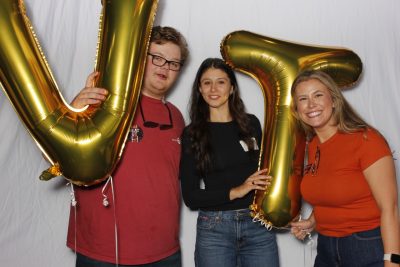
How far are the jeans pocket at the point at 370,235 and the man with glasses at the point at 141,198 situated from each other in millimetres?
586

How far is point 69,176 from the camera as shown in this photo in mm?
1259

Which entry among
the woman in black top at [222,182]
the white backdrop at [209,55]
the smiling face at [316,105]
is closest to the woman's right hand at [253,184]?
the woman in black top at [222,182]

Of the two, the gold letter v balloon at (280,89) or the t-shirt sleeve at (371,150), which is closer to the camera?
the t-shirt sleeve at (371,150)

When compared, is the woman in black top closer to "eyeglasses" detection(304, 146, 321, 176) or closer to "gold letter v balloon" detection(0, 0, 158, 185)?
"eyeglasses" detection(304, 146, 321, 176)

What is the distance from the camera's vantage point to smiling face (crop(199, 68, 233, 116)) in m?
1.52

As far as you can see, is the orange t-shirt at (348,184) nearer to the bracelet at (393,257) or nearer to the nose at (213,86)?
the bracelet at (393,257)

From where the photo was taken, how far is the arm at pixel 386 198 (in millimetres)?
1147

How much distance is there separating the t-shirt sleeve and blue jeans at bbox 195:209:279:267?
1.48 ft

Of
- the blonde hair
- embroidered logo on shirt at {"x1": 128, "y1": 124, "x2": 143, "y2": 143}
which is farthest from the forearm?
embroidered logo on shirt at {"x1": 128, "y1": 124, "x2": 143, "y2": 143}

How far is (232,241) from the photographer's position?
1.46 m

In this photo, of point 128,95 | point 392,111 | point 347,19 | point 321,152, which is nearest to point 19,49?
point 128,95

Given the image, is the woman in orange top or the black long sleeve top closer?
the woman in orange top

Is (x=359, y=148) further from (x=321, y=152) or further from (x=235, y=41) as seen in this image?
(x=235, y=41)

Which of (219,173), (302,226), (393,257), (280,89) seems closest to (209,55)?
(280,89)
